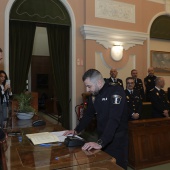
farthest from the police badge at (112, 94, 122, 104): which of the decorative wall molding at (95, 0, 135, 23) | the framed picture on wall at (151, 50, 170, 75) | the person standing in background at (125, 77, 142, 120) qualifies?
the framed picture on wall at (151, 50, 170, 75)

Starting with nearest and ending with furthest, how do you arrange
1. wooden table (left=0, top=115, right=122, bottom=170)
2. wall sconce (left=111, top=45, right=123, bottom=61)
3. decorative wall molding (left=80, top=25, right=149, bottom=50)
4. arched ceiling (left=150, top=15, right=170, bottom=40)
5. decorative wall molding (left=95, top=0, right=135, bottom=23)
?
wooden table (left=0, top=115, right=122, bottom=170) → decorative wall molding (left=80, top=25, right=149, bottom=50) → decorative wall molding (left=95, top=0, right=135, bottom=23) → wall sconce (left=111, top=45, right=123, bottom=61) → arched ceiling (left=150, top=15, right=170, bottom=40)

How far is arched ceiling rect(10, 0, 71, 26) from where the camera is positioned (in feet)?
17.7

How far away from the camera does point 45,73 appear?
1000 cm

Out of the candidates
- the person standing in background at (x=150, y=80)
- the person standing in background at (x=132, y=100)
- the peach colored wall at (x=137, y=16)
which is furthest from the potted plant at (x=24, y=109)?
the person standing in background at (x=150, y=80)

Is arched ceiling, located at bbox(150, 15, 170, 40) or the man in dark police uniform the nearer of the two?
the man in dark police uniform

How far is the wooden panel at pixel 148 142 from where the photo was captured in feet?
11.8

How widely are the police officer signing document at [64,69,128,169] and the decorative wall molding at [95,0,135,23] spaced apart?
4620 mm

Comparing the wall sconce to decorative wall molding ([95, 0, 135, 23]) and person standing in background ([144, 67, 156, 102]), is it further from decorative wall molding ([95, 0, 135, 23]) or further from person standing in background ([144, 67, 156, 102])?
person standing in background ([144, 67, 156, 102])

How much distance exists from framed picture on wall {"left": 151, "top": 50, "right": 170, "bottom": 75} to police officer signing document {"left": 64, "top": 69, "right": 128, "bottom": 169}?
229 inches

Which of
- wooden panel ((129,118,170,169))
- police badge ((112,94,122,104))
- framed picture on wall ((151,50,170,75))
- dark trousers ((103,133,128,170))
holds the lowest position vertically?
wooden panel ((129,118,170,169))

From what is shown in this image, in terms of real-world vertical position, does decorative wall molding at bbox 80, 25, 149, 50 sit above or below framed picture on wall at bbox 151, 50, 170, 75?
above

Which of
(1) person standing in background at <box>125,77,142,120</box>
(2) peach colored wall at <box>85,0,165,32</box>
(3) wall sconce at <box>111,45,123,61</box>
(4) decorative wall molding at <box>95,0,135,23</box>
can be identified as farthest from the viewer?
(3) wall sconce at <box>111,45,123,61</box>

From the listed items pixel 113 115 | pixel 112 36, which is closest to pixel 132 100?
pixel 113 115

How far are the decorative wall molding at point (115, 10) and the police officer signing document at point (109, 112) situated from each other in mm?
4620
